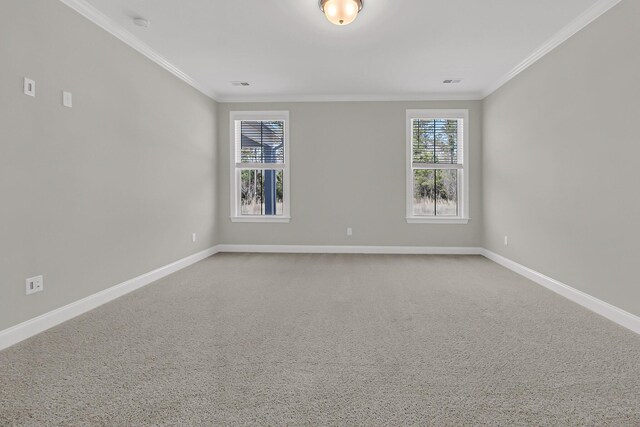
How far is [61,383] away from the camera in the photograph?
1662 mm

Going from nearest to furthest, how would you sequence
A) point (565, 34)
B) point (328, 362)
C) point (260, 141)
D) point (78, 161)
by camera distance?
point (328, 362)
point (78, 161)
point (565, 34)
point (260, 141)

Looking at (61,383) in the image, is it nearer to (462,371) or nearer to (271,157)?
(462,371)

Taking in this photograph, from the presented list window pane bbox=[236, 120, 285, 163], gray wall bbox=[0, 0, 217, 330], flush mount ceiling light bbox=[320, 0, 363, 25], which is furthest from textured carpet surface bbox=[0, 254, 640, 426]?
window pane bbox=[236, 120, 285, 163]

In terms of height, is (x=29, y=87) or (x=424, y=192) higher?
(x=29, y=87)

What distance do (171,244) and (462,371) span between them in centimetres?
368

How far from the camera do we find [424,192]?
5547 mm

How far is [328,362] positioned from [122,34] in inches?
143

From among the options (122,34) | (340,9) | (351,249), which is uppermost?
(122,34)

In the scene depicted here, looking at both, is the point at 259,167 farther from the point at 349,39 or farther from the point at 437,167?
the point at 437,167

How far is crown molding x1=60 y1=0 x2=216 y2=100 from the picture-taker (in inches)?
108

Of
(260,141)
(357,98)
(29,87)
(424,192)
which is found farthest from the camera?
(260,141)

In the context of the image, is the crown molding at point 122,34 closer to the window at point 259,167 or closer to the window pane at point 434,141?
the window at point 259,167

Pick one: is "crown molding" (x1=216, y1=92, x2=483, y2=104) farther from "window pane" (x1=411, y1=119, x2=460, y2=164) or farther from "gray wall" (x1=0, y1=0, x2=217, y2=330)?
"gray wall" (x1=0, y1=0, x2=217, y2=330)

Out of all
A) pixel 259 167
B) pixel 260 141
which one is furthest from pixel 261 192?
pixel 260 141
